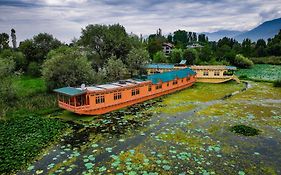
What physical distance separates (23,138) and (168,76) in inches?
707

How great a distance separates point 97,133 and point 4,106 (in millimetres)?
10193

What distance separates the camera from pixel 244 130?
1692 centimetres

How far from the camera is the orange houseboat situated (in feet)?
66.8

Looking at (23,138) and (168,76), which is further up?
(168,76)

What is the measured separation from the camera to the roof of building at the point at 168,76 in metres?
27.0

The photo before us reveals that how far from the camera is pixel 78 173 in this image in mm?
11789

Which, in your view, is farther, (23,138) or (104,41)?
(104,41)

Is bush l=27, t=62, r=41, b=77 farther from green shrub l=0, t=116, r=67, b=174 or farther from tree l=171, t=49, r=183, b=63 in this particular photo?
tree l=171, t=49, r=183, b=63

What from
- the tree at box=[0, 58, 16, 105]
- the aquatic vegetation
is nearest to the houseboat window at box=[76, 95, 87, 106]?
the tree at box=[0, 58, 16, 105]

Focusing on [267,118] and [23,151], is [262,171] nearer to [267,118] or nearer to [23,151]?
[267,118]

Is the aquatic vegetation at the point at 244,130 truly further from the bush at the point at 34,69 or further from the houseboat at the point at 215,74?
the bush at the point at 34,69

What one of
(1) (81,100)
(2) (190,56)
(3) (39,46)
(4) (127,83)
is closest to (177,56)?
(2) (190,56)

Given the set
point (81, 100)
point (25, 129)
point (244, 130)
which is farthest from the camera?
point (81, 100)

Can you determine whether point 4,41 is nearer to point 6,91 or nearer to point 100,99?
point 6,91
